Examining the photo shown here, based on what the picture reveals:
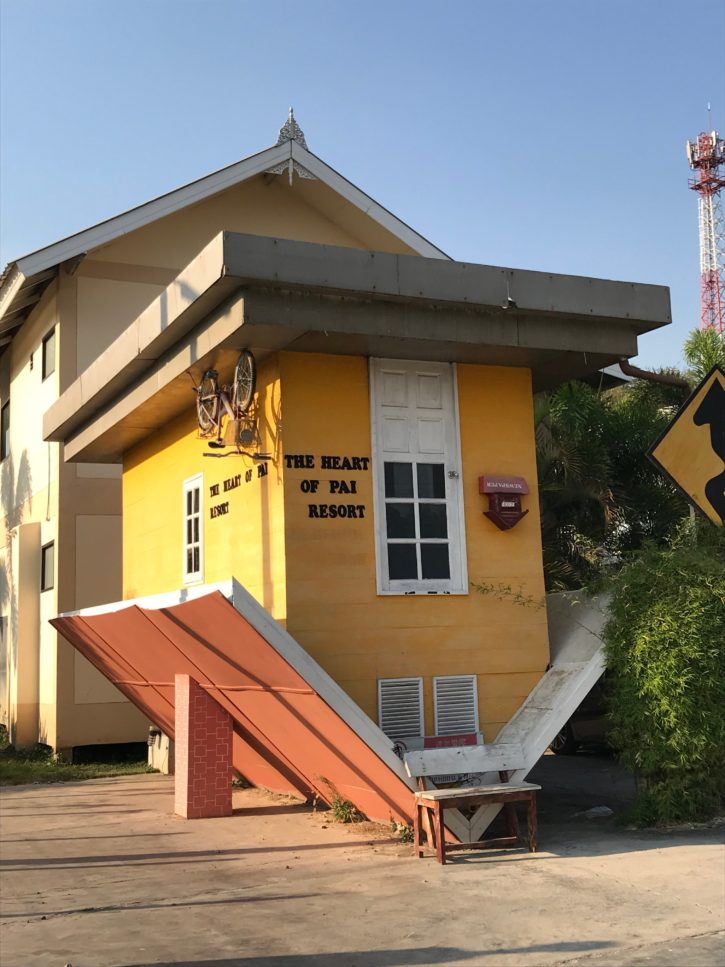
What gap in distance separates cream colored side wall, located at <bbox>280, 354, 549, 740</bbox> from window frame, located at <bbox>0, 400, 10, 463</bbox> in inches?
618

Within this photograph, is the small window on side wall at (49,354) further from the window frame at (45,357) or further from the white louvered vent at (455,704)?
the white louvered vent at (455,704)

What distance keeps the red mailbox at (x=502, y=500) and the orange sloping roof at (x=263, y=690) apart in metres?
2.79

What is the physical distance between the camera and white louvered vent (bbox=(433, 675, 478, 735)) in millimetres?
10820

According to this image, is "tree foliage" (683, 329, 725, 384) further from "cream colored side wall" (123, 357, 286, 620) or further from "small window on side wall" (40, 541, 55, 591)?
"small window on side wall" (40, 541, 55, 591)

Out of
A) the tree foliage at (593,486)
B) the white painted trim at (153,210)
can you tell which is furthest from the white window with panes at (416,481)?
the white painted trim at (153,210)

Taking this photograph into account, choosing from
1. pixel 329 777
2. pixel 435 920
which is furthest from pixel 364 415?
pixel 435 920

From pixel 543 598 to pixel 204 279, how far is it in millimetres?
4844

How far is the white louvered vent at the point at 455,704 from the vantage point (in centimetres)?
1082

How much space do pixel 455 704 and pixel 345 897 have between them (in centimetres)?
305

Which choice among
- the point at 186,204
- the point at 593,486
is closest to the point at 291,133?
the point at 186,204

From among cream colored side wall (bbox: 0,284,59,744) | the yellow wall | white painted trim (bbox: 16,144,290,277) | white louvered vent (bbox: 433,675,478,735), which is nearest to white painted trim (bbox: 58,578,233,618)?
the yellow wall

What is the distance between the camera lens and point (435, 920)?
7406 mm

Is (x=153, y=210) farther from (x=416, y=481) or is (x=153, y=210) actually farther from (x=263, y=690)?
(x=263, y=690)

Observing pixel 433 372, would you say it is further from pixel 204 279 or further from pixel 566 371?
pixel 204 279
